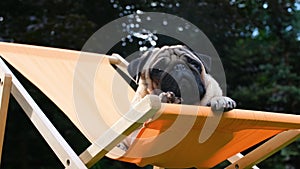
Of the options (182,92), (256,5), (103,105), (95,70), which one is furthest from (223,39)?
(182,92)

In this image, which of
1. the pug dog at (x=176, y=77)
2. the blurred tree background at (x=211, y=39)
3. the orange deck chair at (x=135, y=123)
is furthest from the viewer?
the blurred tree background at (x=211, y=39)

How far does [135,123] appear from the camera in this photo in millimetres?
1645

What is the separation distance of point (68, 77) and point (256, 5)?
2281mm

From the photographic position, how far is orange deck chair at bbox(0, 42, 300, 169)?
1.74 metres

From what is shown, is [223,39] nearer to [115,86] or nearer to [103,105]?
[115,86]

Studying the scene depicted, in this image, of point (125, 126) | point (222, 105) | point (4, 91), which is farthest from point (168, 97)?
point (4, 91)

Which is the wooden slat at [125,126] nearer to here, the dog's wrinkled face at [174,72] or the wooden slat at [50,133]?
the wooden slat at [50,133]

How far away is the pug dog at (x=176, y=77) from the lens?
2.15m

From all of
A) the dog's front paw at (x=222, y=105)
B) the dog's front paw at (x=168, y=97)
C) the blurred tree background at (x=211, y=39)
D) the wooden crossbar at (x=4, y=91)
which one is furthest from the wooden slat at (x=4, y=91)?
the blurred tree background at (x=211, y=39)

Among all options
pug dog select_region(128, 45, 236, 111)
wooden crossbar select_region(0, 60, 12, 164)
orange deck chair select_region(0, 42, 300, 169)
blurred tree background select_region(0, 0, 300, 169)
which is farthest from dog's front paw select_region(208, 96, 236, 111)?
blurred tree background select_region(0, 0, 300, 169)

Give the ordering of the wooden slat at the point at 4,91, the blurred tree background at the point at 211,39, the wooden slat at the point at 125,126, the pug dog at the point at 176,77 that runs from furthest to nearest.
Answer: the blurred tree background at the point at 211,39, the wooden slat at the point at 4,91, the pug dog at the point at 176,77, the wooden slat at the point at 125,126

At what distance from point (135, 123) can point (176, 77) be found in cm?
58

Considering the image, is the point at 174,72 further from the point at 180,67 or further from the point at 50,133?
the point at 50,133

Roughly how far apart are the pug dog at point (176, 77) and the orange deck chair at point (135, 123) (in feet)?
0.59
